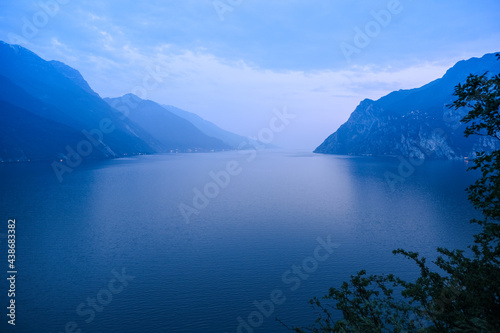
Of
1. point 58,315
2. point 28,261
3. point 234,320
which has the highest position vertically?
point 28,261

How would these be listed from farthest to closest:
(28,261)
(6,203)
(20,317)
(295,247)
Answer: (6,203) → (295,247) → (28,261) → (20,317)

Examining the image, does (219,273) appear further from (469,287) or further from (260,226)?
(469,287)

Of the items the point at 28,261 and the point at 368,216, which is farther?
the point at 368,216

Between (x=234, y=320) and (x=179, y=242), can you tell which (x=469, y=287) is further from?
(x=179, y=242)

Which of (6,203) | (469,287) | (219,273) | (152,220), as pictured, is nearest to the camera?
(469,287)

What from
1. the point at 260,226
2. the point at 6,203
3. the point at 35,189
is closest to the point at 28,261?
the point at 260,226

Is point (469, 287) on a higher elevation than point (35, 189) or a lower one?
lower
